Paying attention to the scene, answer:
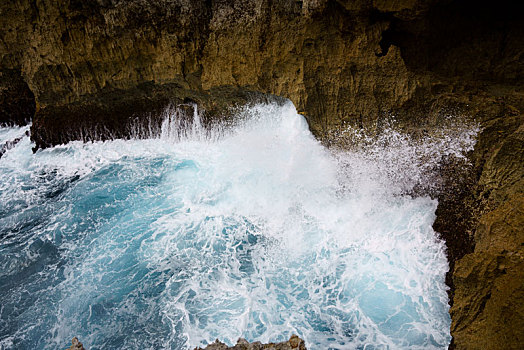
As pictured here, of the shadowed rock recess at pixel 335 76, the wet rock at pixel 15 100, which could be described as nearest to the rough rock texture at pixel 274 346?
the shadowed rock recess at pixel 335 76

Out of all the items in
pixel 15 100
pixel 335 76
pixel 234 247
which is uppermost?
pixel 335 76

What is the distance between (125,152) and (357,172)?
6.53 metres

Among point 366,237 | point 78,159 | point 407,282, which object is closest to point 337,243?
point 366,237

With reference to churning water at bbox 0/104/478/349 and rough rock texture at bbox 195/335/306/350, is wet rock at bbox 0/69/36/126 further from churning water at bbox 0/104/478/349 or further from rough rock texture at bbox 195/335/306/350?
rough rock texture at bbox 195/335/306/350

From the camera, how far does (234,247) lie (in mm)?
6367

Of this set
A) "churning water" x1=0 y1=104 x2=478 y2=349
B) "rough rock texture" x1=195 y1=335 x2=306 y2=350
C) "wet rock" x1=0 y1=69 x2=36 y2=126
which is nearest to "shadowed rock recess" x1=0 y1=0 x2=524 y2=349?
"wet rock" x1=0 y1=69 x2=36 y2=126

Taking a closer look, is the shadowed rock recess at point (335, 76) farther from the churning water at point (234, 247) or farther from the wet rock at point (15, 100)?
the churning water at point (234, 247)

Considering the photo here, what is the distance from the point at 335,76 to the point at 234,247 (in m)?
3.99

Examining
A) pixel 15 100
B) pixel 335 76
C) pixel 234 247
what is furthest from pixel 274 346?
pixel 15 100

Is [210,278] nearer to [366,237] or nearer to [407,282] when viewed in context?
[366,237]

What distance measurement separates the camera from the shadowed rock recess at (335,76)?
10.7ft

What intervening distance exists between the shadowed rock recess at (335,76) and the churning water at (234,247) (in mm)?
642

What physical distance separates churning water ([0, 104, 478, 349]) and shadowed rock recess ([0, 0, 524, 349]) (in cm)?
64

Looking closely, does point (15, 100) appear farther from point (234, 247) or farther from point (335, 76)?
point (335, 76)
